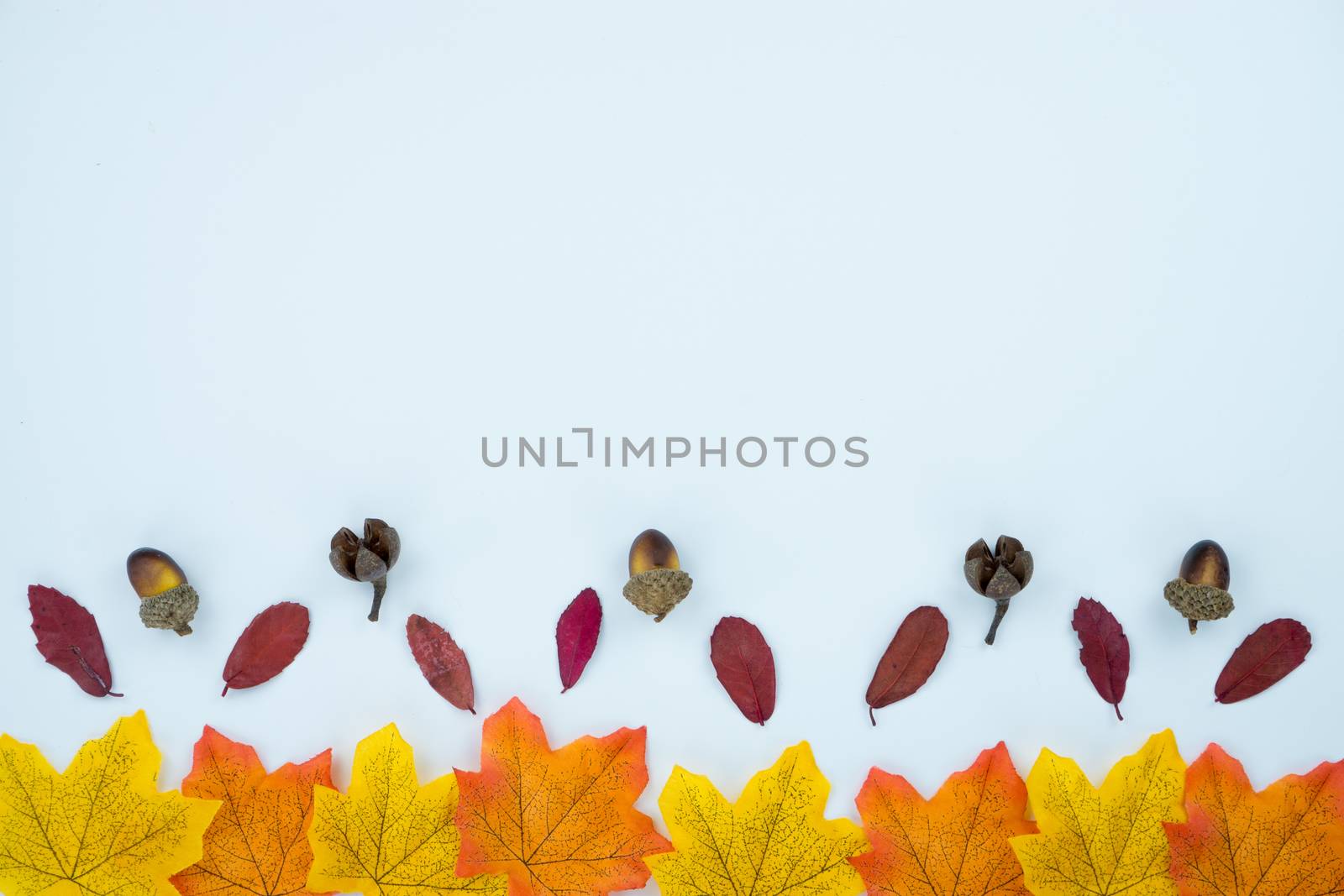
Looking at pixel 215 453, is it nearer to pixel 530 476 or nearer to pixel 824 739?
pixel 530 476

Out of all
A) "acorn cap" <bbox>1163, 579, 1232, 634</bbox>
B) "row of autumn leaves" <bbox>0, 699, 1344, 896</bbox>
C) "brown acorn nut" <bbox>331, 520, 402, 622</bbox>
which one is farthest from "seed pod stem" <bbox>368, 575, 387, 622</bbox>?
"acorn cap" <bbox>1163, 579, 1232, 634</bbox>

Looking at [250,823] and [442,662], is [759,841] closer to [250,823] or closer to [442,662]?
[442,662]

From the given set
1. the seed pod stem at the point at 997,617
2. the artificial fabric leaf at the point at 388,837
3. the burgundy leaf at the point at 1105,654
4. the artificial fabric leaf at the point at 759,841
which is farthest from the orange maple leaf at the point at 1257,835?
the artificial fabric leaf at the point at 388,837

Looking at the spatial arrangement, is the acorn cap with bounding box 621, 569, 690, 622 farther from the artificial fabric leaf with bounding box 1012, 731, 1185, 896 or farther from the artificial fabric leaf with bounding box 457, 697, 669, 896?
the artificial fabric leaf with bounding box 1012, 731, 1185, 896

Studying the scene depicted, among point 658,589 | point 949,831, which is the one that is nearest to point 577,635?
point 658,589

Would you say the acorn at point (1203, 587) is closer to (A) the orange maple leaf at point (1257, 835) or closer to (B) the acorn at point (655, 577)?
(A) the orange maple leaf at point (1257, 835)

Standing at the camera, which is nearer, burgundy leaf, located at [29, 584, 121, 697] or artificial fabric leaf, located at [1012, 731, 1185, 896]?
artificial fabric leaf, located at [1012, 731, 1185, 896]
